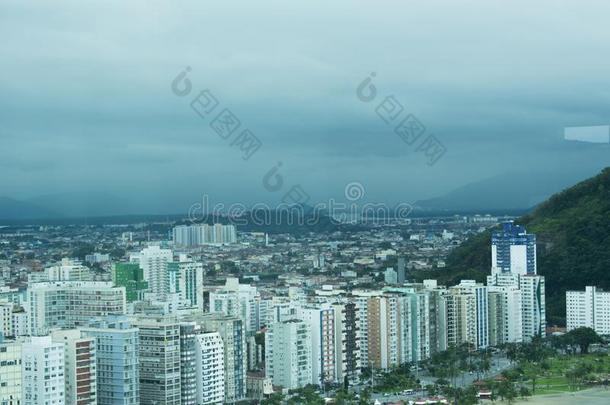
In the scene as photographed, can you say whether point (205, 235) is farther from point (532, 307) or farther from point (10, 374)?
point (10, 374)

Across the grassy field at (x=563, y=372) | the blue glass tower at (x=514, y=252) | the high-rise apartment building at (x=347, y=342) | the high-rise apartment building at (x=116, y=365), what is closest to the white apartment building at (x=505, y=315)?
the grassy field at (x=563, y=372)

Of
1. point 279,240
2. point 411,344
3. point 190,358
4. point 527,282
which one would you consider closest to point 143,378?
point 190,358

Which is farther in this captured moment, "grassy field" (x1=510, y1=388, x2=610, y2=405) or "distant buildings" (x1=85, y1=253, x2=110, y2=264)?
"distant buildings" (x1=85, y1=253, x2=110, y2=264)

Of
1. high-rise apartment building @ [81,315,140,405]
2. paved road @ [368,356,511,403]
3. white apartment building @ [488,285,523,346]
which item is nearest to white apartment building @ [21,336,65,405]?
high-rise apartment building @ [81,315,140,405]

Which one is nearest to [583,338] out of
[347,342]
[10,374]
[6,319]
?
[347,342]

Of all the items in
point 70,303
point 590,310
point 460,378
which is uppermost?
point 70,303

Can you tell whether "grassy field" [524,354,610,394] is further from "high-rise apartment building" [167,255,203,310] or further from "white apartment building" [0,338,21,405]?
"high-rise apartment building" [167,255,203,310]
